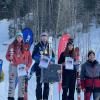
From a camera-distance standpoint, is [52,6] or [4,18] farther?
[4,18]

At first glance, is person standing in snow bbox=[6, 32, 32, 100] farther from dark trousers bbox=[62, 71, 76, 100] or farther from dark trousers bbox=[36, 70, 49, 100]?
dark trousers bbox=[62, 71, 76, 100]

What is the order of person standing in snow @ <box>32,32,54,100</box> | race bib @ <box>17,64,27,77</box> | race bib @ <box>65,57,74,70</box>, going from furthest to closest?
person standing in snow @ <box>32,32,54,100</box> → race bib @ <box>65,57,74,70</box> → race bib @ <box>17,64,27,77</box>

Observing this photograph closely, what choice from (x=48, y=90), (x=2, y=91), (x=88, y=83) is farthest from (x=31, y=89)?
(x=88, y=83)

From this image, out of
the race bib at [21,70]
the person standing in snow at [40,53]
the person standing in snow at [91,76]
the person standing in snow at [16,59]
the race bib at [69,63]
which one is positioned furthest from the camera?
the person standing in snow at [40,53]

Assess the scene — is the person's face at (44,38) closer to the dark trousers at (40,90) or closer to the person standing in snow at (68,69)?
the person standing in snow at (68,69)

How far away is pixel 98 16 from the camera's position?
47.8m

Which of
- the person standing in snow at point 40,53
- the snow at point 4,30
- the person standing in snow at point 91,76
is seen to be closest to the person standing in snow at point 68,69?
the person standing in snow at point 40,53

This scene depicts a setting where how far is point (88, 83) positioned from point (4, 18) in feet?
137

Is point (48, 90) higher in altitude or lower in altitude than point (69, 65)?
lower

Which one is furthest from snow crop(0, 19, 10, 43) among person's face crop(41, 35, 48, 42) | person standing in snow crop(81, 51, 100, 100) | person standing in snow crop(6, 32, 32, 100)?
Result: person standing in snow crop(81, 51, 100, 100)

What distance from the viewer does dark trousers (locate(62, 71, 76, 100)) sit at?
10008mm

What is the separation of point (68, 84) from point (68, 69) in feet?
1.21

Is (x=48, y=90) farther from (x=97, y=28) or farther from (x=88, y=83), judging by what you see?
(x=97, y=28)

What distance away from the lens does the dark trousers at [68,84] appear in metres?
10.0
